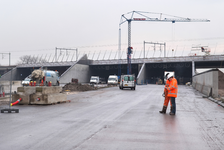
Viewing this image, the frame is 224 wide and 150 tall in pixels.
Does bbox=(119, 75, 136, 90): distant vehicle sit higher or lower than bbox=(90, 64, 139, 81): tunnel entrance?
lower

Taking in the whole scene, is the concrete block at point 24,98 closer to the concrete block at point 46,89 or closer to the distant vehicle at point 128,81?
the concrete block at point 46,89

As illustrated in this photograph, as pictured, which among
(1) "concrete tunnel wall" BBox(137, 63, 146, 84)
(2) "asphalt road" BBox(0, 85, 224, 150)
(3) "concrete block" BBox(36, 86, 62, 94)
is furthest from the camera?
(1) "concrete tunnel wall" BBox(137, 63, 146, 84)

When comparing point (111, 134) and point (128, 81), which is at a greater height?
point (128, 81)

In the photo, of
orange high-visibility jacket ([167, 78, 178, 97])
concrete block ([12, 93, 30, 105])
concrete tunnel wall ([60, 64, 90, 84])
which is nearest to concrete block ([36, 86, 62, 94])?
concrete block ([12, 93, 30, 105])

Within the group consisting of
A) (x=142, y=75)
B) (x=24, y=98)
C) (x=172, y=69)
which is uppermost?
(x=172, y=69)

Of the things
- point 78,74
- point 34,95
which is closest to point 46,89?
point 34,95

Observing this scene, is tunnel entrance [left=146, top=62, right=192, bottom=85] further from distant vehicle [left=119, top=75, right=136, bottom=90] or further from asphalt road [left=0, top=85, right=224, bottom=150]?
asphalt road [left=0, top=85, right=224, bottom=150]

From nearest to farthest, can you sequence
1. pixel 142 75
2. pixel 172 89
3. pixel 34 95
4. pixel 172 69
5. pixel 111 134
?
pixel 111 134 → pixel 172 89 → pixel 34 95 → pixel 142 75 → pixel 172 69

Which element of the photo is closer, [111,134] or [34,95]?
[111,134]

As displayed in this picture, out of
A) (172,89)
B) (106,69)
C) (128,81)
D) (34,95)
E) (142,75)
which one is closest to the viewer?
(172,89)

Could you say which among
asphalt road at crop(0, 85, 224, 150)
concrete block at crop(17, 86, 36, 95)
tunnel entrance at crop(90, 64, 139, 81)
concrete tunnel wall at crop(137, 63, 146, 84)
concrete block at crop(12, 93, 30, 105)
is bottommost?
asphalt road at crop(0, 85, 224, 150)

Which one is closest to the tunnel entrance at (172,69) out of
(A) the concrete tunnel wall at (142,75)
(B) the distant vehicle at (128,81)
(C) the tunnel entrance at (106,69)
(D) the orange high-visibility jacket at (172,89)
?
(A) the concrete tunnel wall at (142,75)

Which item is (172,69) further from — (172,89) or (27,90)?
(172,89)

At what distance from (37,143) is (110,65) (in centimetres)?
7399
